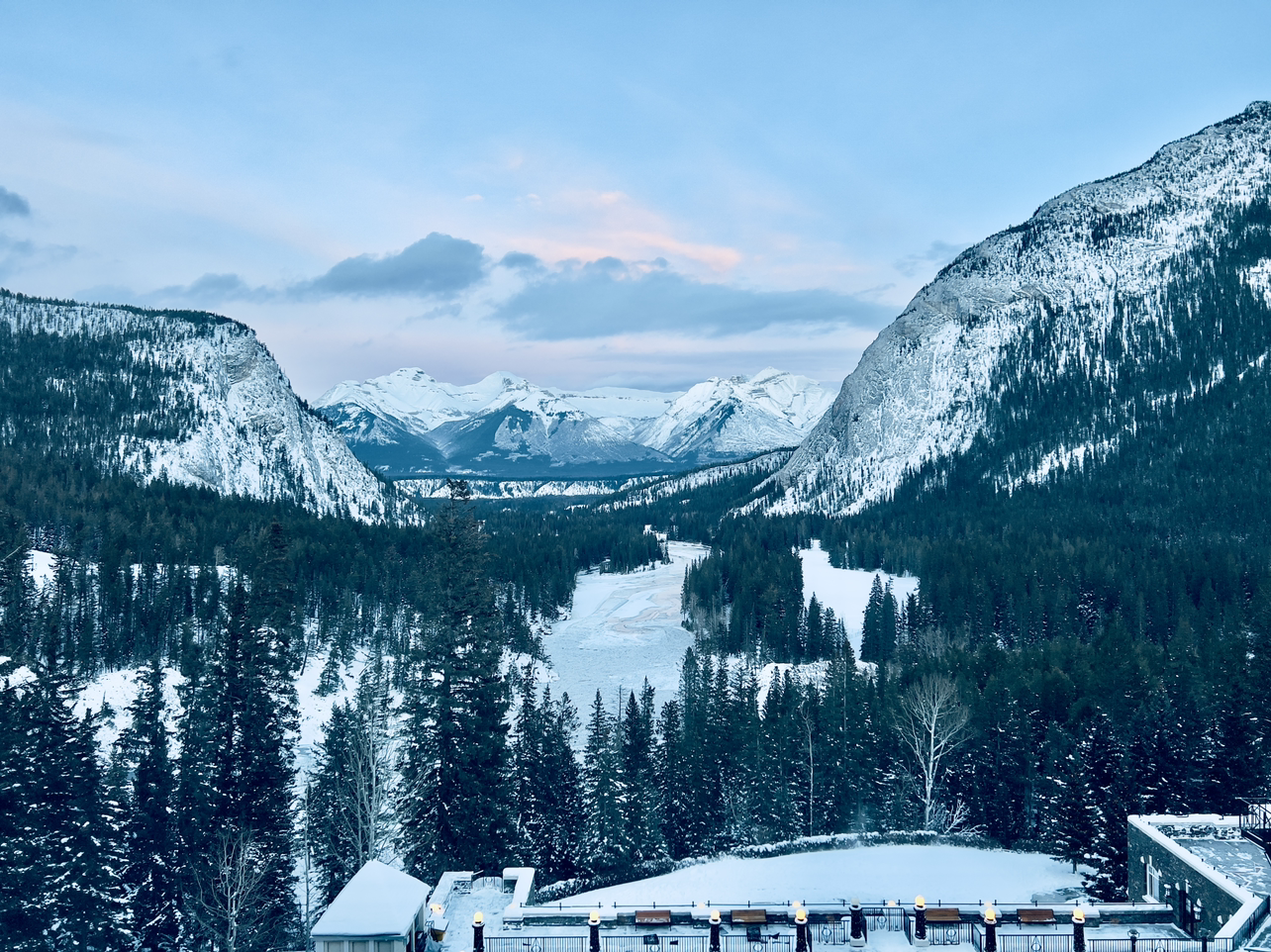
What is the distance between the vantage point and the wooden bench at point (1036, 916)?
2484cm

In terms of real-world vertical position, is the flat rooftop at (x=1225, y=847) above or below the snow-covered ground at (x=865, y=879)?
above

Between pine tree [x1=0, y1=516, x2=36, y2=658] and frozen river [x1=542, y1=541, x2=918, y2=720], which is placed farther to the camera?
frozen river [x1=542, y1=541, x2=918, y2=720]

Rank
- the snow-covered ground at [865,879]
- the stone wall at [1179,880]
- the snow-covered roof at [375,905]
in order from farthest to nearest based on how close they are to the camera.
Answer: the snow-covered ground at [865,879], the stone wall at [1179,880], the snow-covered roof at [375,905]

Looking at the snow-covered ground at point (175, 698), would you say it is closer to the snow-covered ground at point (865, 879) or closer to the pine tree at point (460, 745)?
the pine tree at point (460, 745)

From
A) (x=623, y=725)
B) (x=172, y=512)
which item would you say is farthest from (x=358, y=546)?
(x=623, y=725)

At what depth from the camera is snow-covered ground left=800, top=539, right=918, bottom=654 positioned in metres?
120

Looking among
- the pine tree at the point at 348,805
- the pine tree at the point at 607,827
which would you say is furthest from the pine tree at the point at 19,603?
the pine tree at the point at 607,827

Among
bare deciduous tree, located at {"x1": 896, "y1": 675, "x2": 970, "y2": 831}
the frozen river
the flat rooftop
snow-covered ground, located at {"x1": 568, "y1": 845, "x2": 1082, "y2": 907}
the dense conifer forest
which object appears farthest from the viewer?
the frozen river

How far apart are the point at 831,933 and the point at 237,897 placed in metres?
21.9

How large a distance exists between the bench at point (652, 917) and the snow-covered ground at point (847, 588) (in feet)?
278

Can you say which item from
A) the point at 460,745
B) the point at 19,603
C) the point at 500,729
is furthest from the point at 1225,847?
the point at 19,603

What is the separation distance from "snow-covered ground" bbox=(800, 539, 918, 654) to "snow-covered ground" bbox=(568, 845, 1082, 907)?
65465 millimetres

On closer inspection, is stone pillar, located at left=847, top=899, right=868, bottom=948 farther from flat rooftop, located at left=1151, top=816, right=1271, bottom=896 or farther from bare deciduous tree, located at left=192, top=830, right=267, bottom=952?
bare deciduous tree, located at left=192, top=830, right=267, bottom=952

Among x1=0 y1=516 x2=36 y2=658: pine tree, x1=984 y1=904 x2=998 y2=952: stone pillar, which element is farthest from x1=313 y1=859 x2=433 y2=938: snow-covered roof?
x1=0 y1=516 x2=36 y2=658: pine tree
